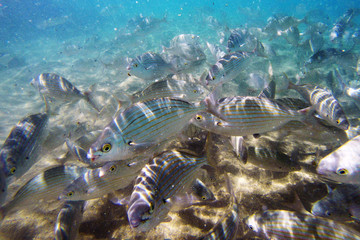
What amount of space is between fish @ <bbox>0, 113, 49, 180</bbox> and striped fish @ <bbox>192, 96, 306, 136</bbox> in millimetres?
3085

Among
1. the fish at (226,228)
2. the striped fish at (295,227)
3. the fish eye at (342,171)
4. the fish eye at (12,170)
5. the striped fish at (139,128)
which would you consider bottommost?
the striped fish at (295,227)

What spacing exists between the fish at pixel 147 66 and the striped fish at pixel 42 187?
3.10 meters

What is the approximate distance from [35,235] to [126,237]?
4.83ft

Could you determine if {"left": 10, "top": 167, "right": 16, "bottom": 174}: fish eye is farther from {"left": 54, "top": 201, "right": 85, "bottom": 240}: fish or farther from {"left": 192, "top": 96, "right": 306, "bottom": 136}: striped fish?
{"left": 192, "top": 96, "right": 306, "bottom": 136}: striped fish

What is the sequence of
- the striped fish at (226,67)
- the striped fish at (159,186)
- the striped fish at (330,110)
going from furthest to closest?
the striped fish at (226,67)
the striped fish at (330,110)
the striped fish at (159,186)

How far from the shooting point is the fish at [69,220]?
7.24ft

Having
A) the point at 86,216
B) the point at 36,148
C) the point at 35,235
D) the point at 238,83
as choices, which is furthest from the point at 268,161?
the point at 238,83

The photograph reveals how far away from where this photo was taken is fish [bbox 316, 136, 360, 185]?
2008 mm

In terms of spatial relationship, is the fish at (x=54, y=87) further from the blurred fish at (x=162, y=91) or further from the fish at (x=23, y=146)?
the blurred fish at (x=162, y=91)

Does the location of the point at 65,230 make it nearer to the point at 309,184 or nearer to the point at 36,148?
the point at 36,148

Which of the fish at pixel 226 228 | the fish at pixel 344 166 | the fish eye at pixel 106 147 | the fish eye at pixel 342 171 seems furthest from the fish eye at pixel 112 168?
the fish eye at pixel 342 171

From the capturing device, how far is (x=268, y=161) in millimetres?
2799

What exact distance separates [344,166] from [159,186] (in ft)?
7.76

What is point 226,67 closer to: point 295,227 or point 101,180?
point 295,227
